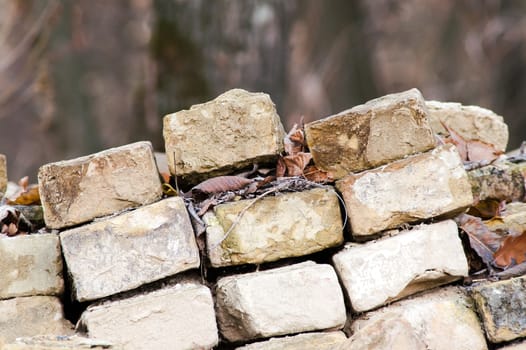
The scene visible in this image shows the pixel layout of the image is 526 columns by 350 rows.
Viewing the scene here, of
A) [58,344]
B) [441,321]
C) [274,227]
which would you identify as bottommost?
[441,321]

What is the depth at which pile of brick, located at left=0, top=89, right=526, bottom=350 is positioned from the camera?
92.2 inches

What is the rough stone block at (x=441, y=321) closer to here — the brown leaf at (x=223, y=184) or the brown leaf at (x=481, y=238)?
the brown leaf at (x=481, y=238)

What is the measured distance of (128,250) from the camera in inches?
92.9

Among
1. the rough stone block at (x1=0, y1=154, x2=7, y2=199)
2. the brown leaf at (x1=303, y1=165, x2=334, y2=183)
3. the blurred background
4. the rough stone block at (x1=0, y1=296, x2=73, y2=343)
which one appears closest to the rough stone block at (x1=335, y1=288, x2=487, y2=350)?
the brown leaf at (x1=303, y1=165, x2=334, y2=183)

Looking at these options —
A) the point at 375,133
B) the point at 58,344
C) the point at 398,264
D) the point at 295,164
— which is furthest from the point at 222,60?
the point at 58,344

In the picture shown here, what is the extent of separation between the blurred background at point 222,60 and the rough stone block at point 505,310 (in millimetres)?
3809

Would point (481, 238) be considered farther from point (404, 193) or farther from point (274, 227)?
point (274, 227)

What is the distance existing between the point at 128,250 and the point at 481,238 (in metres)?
1.07

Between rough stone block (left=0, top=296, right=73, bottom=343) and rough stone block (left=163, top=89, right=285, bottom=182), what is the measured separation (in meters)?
0.54

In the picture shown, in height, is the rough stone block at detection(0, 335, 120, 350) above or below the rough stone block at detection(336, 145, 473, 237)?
below

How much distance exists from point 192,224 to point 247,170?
0.25 meters

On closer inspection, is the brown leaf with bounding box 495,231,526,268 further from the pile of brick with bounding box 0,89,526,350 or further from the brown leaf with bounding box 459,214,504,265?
the pile of brick with bounding box 0,89,526,350

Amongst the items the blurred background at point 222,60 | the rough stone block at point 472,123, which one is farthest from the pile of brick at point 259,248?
the blurred background at point 222,60

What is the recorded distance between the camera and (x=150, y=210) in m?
2.40
